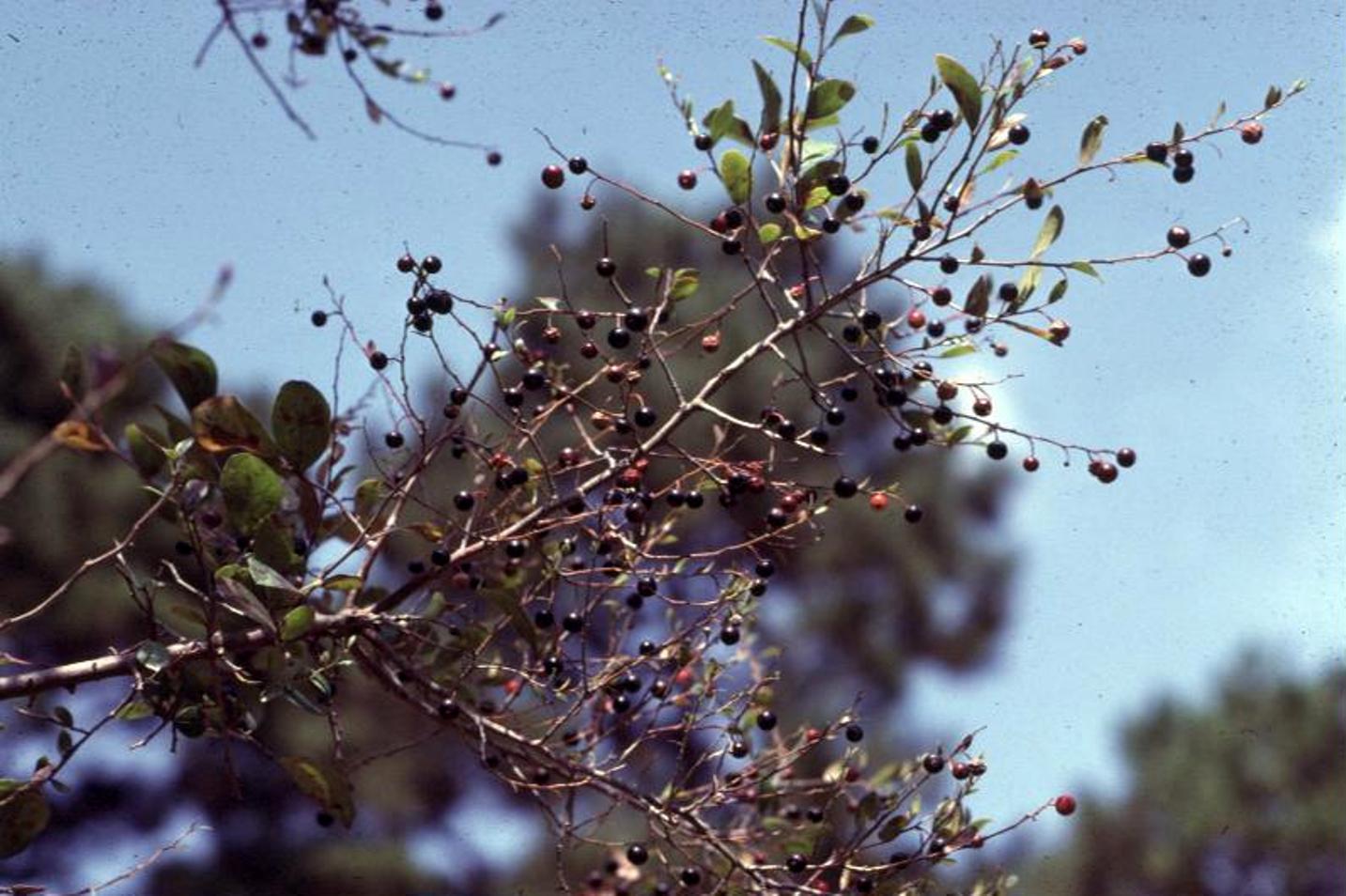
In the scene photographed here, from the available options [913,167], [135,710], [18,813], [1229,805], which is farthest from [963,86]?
[1229,805]

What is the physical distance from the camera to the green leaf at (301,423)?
1539mm

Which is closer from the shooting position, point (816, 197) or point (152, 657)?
point (152, 657)

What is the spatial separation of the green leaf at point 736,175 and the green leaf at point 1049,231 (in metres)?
0.32

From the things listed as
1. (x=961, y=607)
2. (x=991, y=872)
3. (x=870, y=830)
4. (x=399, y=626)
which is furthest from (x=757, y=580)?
(x=961, y=607)

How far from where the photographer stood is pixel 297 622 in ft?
4.84

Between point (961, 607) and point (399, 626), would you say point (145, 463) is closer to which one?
point (399, 626)

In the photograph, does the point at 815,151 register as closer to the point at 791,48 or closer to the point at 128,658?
the point at 791,48

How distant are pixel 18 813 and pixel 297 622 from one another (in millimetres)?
380

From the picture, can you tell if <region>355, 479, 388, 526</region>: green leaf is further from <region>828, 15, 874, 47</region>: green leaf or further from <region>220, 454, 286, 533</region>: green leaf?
<region>828, 15, 874, 47</region>: green leaf

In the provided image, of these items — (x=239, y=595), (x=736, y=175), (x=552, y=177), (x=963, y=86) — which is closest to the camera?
(x=239, y=595)

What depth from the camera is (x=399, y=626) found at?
152 cm

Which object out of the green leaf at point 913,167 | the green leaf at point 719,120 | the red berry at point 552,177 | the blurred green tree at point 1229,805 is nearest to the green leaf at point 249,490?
the red berry at point 552,177

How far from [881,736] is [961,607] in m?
1.10

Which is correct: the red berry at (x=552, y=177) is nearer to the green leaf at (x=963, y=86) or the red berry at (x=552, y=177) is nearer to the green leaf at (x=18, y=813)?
the green leaf at (x=963, y=86)
